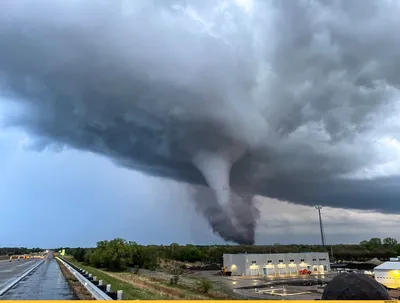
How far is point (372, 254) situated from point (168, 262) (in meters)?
84.7

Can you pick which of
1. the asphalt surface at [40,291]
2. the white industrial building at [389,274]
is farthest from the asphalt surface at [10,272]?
the white industrial building at [389,274]

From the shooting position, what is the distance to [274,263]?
95062mm

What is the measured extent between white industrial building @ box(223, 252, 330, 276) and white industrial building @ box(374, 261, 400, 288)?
104 ft

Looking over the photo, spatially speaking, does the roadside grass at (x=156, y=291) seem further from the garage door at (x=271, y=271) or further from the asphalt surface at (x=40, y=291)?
the garage door at (x=271, y=271)

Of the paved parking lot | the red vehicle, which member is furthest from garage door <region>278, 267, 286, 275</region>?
the paved parking lot

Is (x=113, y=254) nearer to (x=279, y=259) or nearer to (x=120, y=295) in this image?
(x=279, y=259)

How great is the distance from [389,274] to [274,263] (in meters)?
34.7

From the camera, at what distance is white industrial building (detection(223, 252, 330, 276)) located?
9119cm

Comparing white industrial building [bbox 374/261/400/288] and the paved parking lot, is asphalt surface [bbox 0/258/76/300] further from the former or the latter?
white industrial building [bbox 374/261/400/288]

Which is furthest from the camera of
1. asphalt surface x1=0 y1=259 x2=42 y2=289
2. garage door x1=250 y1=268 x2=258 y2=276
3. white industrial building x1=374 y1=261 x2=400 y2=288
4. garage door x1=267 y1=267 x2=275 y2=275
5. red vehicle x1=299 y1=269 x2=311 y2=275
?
red vehicle x1=299 y1=269 x2=311 y2=275

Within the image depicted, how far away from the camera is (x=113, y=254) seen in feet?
315

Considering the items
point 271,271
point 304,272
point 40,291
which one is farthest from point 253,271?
point 40,291

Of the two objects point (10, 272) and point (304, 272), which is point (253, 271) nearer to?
point (304, 272)

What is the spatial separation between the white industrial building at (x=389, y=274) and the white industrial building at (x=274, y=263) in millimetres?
31802
